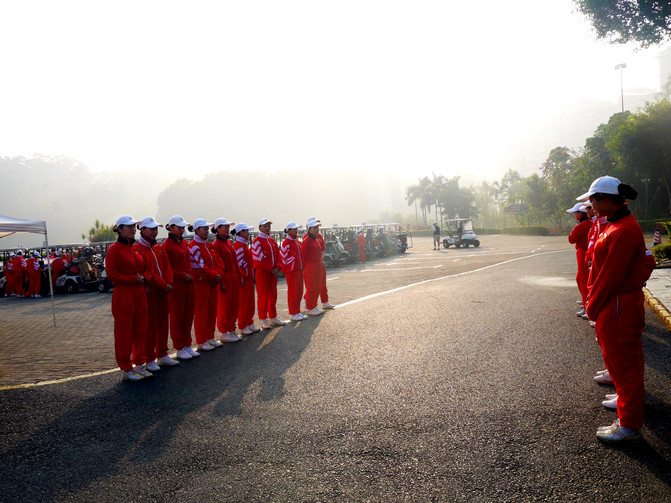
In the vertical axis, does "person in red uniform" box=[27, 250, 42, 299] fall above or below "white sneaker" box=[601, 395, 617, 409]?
above

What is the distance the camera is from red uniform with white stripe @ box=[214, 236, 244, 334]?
878 centimetres

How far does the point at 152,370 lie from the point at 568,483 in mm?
5464

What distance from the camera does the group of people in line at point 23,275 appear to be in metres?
22.4

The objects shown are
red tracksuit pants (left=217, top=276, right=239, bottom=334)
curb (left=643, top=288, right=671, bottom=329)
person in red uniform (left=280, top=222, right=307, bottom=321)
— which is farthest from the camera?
person in red uniform (left=280, top=222, right=307, bottom=321)

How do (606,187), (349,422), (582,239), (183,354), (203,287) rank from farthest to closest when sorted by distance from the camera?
(582,239), (203,287), (183,354), (349,422), (606,187)

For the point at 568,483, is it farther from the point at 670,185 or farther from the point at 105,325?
the point at 670,185

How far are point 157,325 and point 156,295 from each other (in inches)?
16.9

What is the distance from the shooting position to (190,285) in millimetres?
7750

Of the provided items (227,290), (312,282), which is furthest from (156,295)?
(312,282)

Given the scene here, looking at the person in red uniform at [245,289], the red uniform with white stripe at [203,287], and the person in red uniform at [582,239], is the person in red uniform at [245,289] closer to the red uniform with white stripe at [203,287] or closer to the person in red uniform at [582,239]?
the red uniform with white stripe at [203,287]

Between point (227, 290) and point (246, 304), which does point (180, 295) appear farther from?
point (246, 304)

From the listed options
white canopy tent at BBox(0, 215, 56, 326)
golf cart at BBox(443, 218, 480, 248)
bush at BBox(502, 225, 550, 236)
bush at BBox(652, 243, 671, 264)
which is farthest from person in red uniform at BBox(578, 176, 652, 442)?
bush at BBox(502, 225, 550, 236)

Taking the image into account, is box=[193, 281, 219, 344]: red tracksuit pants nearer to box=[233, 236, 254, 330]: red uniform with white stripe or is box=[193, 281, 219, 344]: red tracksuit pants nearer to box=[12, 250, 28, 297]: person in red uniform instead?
box=[233, 236, 254, 330]: red uniform with white stripe

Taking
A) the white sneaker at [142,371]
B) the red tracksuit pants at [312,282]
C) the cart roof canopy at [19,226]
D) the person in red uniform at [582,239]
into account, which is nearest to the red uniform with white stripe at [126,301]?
the white sneaker at [142,371]
